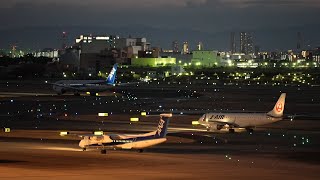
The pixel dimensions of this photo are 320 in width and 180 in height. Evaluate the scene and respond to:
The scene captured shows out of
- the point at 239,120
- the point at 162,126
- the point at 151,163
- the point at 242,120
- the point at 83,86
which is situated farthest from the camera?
the point at 83,86

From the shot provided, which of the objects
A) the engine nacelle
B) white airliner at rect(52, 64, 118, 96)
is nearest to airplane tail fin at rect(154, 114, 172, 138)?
the engine nacelle

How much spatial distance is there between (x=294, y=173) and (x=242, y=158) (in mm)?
8472

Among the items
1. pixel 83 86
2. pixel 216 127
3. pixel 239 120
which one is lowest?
pixel 83 86

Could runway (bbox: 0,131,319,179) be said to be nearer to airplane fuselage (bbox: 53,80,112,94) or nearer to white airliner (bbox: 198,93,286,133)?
white airliner (bbox: 198,93,286,133)

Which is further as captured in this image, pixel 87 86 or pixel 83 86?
pixel 83 86

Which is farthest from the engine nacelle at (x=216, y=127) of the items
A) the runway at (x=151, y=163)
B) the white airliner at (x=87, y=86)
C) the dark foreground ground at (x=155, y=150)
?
the white airliner at (x=87, y=86)

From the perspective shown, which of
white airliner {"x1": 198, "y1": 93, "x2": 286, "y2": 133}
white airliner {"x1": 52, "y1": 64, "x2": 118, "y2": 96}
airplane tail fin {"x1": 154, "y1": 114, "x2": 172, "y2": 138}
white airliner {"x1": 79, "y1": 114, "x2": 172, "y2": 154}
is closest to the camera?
airplane tail fin {"x1": 154, "y1": 114, "x2": 172, "y2": 138}

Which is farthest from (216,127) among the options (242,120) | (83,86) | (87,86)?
(83,86)

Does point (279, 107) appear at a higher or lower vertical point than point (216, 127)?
higher

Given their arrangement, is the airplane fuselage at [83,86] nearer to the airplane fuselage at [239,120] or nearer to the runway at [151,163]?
the airplane fuselage at [239,120]

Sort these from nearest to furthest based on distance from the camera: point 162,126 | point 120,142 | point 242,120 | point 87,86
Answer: point 162,126
point 120,142
point 242,120
point 87,86

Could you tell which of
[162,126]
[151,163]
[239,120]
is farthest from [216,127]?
[151,163]

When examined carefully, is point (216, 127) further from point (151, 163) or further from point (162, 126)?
point (151, 163)

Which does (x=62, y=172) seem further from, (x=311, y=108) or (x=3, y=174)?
(x=311, y=108)
